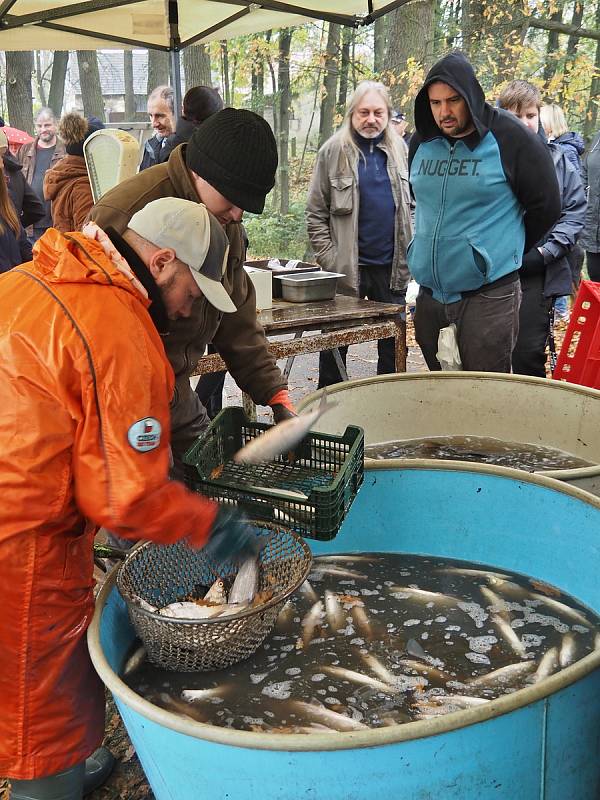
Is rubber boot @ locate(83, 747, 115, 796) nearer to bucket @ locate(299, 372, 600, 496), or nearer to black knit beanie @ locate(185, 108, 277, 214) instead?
bucket @ locate(299, 372, 600, 496)

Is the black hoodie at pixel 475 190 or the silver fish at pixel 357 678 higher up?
the black hoodie at pixel 475 190

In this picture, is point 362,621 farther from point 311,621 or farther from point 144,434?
point 144,434

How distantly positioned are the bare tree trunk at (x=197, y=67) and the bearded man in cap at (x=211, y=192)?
46.7 ft

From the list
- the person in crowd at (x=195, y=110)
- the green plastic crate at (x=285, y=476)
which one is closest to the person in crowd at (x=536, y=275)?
the person in crowd at (x=195, y=110)

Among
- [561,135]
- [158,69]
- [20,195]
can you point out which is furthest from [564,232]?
[158,69]

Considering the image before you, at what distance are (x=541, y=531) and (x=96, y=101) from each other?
25099 millimetres

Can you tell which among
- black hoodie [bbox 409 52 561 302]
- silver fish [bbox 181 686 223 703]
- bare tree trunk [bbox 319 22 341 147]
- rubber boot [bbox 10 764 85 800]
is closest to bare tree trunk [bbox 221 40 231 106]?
bare tree trunk [bbox 319 22 341 147]

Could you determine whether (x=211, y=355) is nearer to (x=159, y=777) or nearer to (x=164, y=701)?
(x=164, y=701)

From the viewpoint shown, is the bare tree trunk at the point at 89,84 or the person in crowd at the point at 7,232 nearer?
the person in crowd at the point at 7,232

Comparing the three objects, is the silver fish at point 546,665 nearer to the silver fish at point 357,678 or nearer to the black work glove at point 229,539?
the silver fish at point 357,678

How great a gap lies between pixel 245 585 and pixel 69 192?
5183mm

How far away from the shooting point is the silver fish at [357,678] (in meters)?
2.65

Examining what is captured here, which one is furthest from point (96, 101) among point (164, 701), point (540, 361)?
point (164, 701)

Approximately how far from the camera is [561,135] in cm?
695
